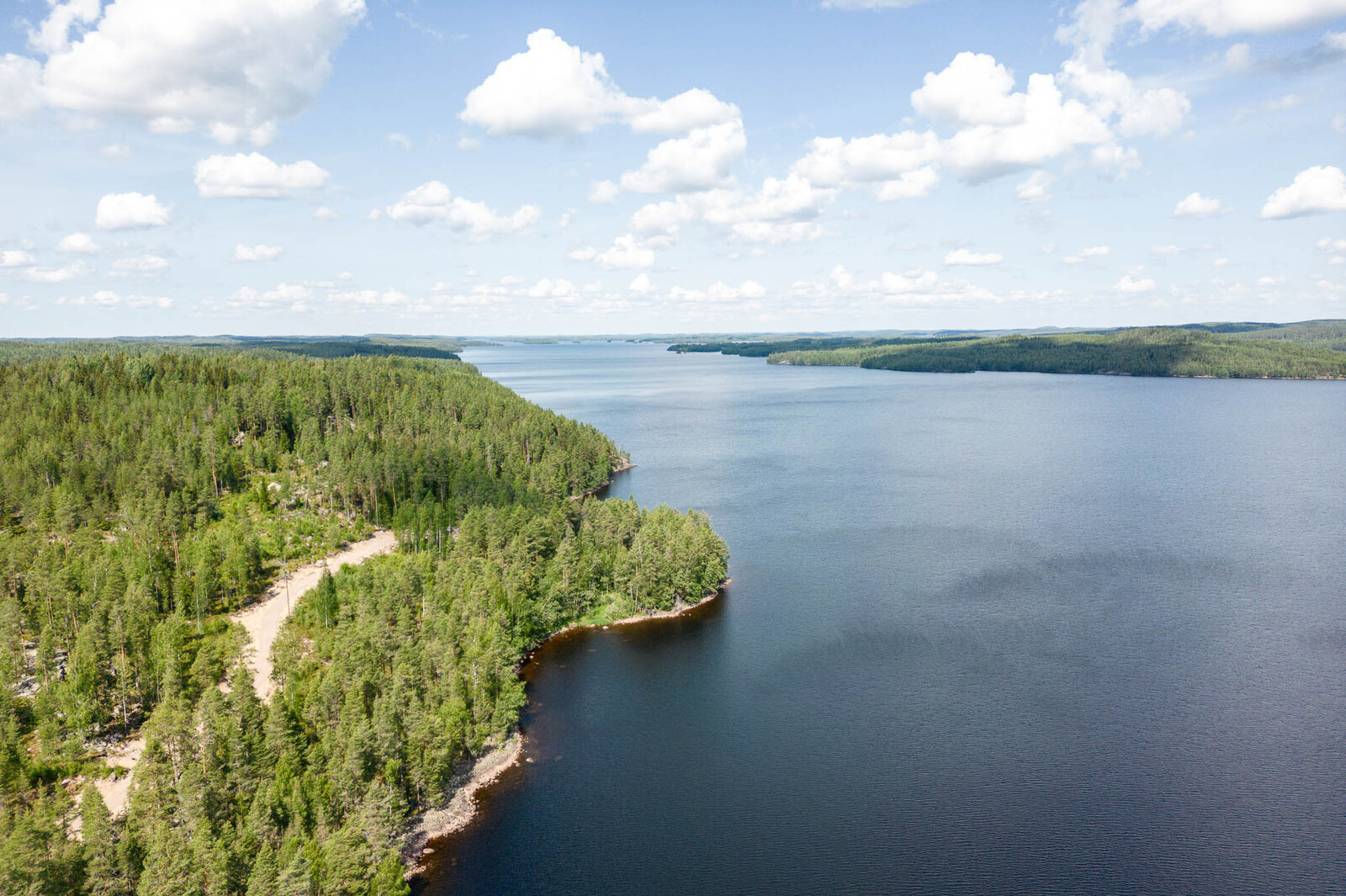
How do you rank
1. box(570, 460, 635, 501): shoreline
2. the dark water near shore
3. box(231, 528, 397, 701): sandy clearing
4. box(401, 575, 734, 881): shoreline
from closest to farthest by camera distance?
the dark water near shore
box(401, 575, 734, 881): shoreline
box(231, 528, 397, 701): sandy clearing
box(570, 460, 635, 501): shoreline

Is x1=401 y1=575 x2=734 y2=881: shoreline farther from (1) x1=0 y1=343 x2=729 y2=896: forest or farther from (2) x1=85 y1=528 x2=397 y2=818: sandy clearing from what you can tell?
(2) x1=85 y1=528 x2=397 y2=818: sandy clearing

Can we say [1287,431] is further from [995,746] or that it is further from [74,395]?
[74,395]

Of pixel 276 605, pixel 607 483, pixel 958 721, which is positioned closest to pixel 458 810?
pixel 958 721

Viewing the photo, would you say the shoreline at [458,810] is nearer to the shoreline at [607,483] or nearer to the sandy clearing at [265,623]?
the sandy clearing at [265,623]

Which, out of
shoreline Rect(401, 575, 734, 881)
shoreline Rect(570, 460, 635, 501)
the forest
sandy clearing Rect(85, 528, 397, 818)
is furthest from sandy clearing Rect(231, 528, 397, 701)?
shoreline Rect(570, 460, 635, 501)

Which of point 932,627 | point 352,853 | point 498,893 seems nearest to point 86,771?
point 352,853

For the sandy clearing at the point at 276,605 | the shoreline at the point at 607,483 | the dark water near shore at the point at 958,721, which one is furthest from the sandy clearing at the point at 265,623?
the shoreline at the point at 607,483

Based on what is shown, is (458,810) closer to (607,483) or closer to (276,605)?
(276,605)
